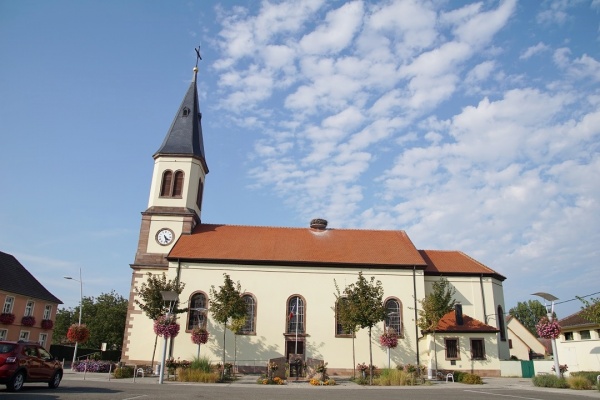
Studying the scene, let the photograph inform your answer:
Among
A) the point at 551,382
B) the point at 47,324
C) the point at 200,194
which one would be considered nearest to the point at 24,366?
the point at 200,194

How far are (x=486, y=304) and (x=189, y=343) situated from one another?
71.7ft

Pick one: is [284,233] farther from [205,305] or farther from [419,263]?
[419,263]

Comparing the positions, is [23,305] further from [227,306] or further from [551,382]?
[551,382]

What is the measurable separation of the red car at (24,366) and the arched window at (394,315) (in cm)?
2112

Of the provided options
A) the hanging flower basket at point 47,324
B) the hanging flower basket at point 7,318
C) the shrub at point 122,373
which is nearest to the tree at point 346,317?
the shrub at point 122,373

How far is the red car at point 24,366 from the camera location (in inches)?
544

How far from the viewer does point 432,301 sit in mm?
28953

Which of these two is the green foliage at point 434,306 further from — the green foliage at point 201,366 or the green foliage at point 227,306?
the green foliage at point 201,366

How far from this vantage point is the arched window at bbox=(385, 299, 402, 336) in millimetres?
30397

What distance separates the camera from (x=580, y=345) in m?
31.0

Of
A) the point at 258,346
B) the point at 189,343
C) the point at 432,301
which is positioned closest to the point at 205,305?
the point at 189,343

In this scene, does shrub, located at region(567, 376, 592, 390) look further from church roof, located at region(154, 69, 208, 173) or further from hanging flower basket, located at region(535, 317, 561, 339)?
church roof, located at region(154, 69, 208, 173)

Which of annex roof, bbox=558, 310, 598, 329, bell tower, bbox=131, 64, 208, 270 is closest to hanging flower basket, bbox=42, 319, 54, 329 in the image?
bell tower, bbox=131, 64, 208, 270

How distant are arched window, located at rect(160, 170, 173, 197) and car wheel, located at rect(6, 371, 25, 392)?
21141mm
